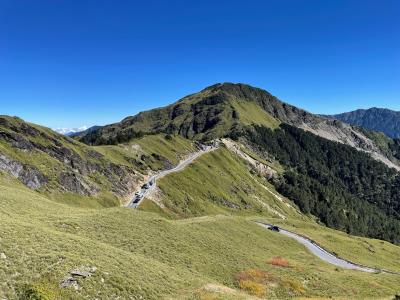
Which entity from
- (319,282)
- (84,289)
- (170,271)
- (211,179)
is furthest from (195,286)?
(211,179)

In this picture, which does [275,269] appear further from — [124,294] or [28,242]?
[28,242]

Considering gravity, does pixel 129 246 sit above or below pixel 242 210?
above

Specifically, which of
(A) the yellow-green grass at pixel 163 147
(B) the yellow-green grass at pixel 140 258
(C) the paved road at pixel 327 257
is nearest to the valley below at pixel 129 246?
(B) the yellow-green grass at pixel 140 258

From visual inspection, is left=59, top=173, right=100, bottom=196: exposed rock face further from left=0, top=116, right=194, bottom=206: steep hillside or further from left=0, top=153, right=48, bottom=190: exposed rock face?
left=0, top=153, right=48, bottom=190: exposed rock face

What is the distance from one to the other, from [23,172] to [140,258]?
2377 inches

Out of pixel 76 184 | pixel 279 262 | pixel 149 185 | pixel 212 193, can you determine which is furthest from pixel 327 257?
pixel 212 193

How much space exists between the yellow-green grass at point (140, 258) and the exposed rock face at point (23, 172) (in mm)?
35457

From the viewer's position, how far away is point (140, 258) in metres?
41.0

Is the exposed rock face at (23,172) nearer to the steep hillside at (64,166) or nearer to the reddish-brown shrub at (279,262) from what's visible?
the steep hillside at (64,166)

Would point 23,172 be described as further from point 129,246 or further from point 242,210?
point 242,210

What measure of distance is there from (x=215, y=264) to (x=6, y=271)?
27279 mm

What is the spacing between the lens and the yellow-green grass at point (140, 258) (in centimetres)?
3015

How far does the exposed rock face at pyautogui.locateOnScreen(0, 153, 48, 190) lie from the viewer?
286 ft

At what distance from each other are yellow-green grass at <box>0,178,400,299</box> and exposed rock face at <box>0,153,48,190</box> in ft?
116
